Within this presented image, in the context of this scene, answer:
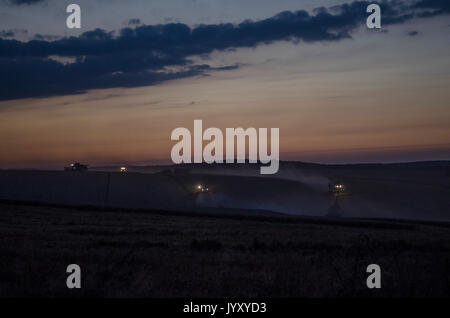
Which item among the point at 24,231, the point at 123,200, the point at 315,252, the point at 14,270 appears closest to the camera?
the point at 14,270

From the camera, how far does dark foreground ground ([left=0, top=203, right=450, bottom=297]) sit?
12383 mm

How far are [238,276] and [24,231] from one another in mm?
14441

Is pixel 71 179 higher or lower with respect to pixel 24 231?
higher

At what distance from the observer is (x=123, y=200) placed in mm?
96562

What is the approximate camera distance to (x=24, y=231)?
25.4 m

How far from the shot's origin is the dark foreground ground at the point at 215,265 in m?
12.4

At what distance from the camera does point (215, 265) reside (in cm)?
1594

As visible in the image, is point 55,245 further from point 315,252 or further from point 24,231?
point 315,252

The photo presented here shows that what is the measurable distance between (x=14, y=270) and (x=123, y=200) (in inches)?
3280

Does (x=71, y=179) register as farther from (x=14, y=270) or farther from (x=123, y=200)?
(x=14, y=270)

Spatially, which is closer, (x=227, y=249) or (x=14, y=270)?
(x=14, y=270)
